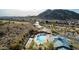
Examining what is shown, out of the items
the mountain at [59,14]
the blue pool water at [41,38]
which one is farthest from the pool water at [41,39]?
the mountain at [59,14]

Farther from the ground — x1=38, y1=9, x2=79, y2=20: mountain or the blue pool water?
x1=38, y1=9, x2=79, y2=20: mountain

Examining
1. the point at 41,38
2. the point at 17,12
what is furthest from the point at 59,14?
the point at 17,12

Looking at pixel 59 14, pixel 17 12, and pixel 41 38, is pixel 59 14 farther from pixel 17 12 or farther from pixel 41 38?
pixel 17 12

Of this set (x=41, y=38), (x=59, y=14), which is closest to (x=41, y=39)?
(x=41, y=38)

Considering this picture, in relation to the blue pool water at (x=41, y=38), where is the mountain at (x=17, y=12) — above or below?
above

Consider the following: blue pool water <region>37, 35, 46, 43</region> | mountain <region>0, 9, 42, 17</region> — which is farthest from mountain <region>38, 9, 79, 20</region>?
blue pool water <region>37, 35, 46, 43</region>

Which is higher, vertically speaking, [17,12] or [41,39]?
[17,12]

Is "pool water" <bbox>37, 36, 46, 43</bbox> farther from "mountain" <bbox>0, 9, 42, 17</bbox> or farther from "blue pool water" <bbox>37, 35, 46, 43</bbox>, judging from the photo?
"mountain" <bbox>0, 9, 42, 17</bbox>

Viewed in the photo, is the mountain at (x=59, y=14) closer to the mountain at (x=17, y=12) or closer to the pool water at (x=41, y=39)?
the mountain at (x=17, y=12)

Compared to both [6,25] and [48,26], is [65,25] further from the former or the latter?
[6,25]
